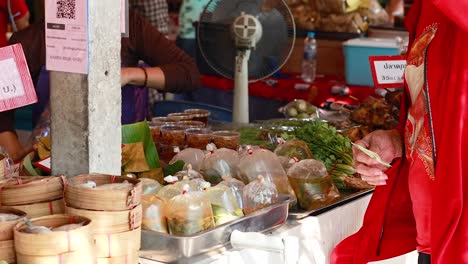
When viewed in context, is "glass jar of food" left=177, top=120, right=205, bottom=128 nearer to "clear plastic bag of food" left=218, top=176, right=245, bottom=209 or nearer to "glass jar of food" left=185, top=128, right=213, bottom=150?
"glass jar of food" left=185, top=128, right=213, bottom=150

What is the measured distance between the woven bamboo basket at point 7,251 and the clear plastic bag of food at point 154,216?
1.84 ft

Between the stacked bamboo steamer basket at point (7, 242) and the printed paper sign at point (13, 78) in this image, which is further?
the printed paper sign at point (13, 78)

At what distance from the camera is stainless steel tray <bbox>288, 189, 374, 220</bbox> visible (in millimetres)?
2590

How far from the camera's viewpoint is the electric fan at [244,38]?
4008mm

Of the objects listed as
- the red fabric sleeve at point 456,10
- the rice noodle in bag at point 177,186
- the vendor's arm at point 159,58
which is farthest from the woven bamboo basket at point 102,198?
the vendor's arm at point 159,58

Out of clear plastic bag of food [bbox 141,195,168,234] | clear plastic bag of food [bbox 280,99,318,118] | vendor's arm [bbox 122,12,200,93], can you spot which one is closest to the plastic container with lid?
clear plastic bag of food [bbox 280,99,318,118]

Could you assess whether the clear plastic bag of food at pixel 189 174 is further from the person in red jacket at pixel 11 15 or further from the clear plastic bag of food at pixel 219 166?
the person in red jacket at pixel 11 15

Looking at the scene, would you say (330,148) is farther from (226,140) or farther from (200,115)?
(200,115)

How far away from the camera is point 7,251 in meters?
1.66

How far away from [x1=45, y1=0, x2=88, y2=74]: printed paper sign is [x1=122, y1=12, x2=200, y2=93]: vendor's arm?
1759 mm

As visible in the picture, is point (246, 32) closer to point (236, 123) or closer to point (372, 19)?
point (236, 123)

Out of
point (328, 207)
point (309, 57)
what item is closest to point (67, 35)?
point (328, 207)

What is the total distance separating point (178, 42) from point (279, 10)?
3.07 m

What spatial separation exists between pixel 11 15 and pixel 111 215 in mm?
3074
